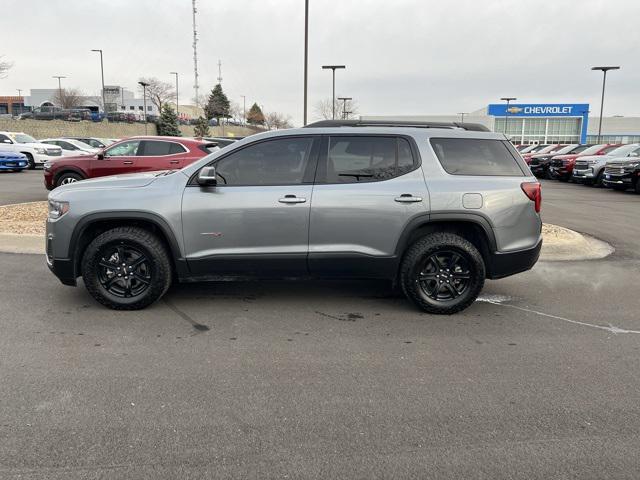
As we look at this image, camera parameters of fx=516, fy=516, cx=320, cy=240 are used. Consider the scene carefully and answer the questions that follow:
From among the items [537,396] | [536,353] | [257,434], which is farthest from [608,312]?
[257,434]

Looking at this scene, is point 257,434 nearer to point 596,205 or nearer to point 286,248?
point 286,248

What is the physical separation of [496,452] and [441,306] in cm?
234

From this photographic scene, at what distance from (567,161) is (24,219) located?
22.3m

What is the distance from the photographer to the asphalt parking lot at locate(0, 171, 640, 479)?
2811 millimetres

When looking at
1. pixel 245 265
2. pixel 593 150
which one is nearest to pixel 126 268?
pixel 245 265

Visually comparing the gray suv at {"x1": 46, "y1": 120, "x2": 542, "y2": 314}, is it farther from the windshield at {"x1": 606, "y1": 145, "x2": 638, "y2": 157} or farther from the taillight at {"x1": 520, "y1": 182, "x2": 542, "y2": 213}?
the windshield at {"x1": 606, "y1": 145, "x2": 638, "y2": 157}

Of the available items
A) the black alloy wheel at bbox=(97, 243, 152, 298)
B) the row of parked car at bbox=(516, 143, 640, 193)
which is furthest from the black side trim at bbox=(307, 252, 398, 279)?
the row of parked car at bbox=(516, 143, 640, 193)

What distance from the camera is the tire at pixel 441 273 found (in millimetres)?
5047

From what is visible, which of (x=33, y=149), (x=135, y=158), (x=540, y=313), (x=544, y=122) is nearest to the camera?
(x=540, y=313)

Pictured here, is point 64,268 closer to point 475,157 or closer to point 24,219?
point 475,157

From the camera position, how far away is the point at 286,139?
5.09m

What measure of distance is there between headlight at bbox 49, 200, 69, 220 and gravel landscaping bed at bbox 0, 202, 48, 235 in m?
3.91

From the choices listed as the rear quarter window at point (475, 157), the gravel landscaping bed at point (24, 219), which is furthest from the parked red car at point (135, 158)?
the rear quarter window at point (475, 157)

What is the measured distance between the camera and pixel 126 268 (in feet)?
16.5
